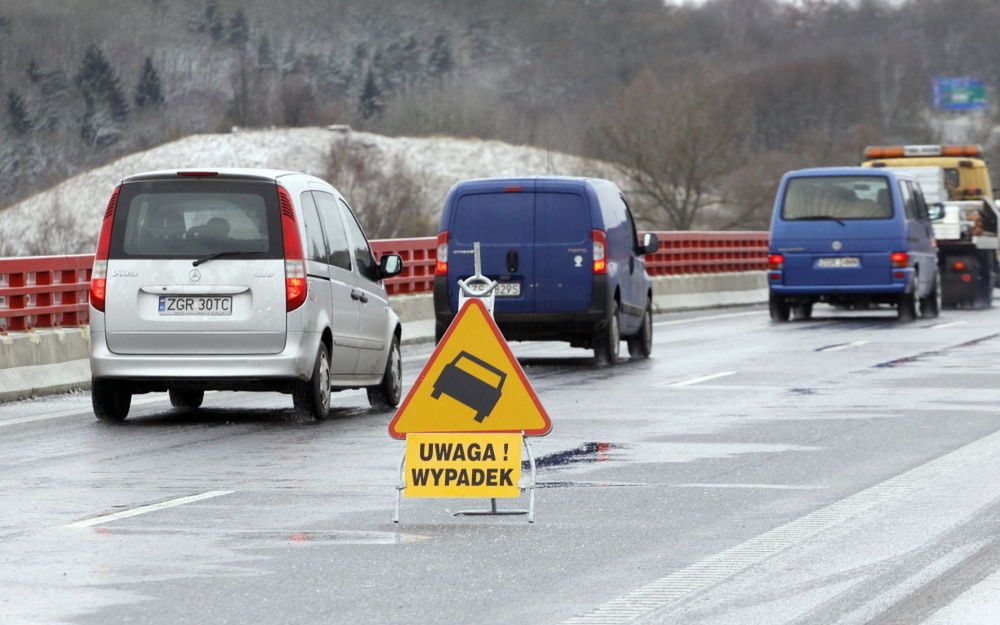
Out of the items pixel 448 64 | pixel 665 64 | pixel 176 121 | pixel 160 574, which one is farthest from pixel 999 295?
pixel 448 64

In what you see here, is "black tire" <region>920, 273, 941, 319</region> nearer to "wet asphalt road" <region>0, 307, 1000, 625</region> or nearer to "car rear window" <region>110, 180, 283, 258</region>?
"wet asphalt road" <region>0, 307, 1000, 625</region>

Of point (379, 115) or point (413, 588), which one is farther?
point (379, 115)

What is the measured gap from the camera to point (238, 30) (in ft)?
347

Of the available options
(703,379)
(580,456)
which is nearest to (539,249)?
(703,379)

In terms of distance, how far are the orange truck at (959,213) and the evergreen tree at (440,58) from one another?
96.3 meters

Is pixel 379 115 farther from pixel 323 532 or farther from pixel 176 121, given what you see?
pixel 323 532

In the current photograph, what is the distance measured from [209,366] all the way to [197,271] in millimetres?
648

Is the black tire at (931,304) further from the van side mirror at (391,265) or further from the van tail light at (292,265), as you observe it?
the van tail light at (292,265)

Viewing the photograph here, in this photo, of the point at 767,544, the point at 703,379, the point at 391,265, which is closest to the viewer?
the point at 767,544

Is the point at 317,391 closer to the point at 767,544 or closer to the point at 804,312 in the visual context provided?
the point at 767,544

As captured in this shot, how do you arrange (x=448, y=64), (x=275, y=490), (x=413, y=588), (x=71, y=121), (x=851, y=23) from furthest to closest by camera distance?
(x=448, y=64), (x=851, y=23), (x=71, y=121), (x=275, y=490), (x=413, y=588)

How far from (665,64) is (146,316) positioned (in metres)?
119

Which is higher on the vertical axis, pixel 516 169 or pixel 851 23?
pixel 851 23

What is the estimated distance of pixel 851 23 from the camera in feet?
431
